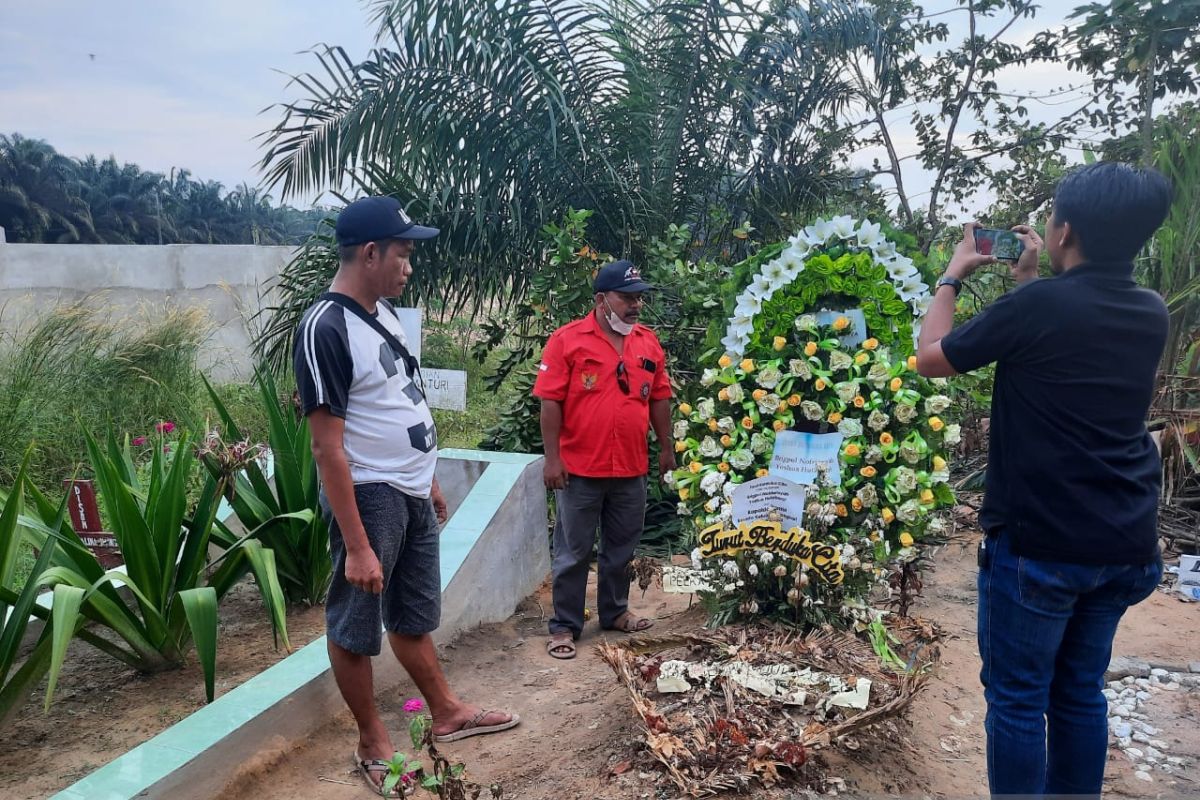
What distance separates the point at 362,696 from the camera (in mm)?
2898

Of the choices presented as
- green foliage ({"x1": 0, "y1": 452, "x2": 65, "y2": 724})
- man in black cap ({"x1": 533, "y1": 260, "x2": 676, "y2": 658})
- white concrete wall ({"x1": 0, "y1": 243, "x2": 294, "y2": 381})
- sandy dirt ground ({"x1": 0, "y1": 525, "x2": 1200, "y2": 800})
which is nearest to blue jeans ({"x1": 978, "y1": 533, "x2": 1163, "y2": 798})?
sandy dirt ground ({"x1": 0, "y1": 525, "x2": 1200, "y2": 800})

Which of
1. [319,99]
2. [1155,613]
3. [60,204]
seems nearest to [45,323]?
[319,99]

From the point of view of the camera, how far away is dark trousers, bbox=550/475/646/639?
4125 mm

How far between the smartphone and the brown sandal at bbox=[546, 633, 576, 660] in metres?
2.52

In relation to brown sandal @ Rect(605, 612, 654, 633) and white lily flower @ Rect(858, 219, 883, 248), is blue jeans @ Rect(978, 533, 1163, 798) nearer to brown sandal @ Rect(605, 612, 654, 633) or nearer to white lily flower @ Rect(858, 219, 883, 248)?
white lily flower @ Rect(858, 219, 883, 248)

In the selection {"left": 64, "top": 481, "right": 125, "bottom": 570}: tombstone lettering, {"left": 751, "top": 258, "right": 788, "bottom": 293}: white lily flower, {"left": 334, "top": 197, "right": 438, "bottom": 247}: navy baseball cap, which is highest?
{"left": 334, "top": 197, "right": 438, "bottom": 247}: navy baseball cap

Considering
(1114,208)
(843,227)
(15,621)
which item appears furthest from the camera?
(843,227)

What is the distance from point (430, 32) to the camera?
621 centimetres

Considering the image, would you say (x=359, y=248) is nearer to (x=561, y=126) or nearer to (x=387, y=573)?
(x=387, y=573)

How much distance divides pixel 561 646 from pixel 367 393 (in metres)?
1.85

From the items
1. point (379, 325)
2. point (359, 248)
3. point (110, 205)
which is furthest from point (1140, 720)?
point (110, 205)

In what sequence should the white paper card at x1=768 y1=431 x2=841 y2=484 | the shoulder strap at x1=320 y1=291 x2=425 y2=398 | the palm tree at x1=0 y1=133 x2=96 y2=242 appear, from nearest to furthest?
the shoulder strap at x1=320 y1=291 x2=425 y2=398
the white paper card at x1=768 y1=431 x2=841 y2=484
the palm tree at x1=0 y1=133 x2=96 y2=242

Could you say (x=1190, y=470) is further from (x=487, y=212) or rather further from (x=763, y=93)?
(x=487, y=212)

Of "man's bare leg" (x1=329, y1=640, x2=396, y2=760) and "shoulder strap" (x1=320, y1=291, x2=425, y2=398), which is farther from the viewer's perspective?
"man's bare leg" (x1=329, y1=640, x2=396, y2=760)
